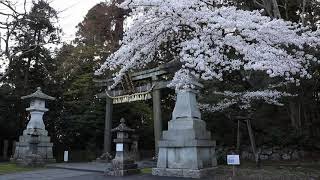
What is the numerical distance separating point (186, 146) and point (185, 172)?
0.79 metres

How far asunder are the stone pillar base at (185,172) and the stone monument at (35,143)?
26.9 ft

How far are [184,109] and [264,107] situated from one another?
10648 mm

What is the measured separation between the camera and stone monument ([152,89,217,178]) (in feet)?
34.0

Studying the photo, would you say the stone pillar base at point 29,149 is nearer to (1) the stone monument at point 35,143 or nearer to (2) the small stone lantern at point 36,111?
(1) the stone monument at point 35,143

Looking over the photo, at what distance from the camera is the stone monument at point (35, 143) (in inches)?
659

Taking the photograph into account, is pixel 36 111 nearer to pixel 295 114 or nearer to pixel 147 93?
pixel 147 93

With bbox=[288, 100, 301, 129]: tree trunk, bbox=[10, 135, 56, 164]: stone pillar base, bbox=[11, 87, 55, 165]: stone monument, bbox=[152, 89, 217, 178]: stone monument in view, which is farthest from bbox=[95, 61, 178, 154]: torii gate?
bbox=[288, 100, 301, 129]: tree trunk

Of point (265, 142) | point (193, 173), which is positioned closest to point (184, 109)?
point (193, 173)

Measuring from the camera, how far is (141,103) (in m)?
24.6

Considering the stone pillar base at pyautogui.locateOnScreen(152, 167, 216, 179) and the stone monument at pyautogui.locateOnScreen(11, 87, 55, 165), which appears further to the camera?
the stone monument at pyautogui.locateOnScreen(11, 87, 55, 165)

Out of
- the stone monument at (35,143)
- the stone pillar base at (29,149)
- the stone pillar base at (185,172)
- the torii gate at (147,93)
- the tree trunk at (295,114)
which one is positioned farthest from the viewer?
the tree trunk at (295,114)

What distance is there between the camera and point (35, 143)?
678 inches

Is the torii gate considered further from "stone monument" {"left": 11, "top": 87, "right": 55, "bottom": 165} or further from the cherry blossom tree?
the cherry blossom tree

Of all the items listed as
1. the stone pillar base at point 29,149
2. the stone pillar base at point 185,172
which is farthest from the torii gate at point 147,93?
the stone pillar base at point 185,172
